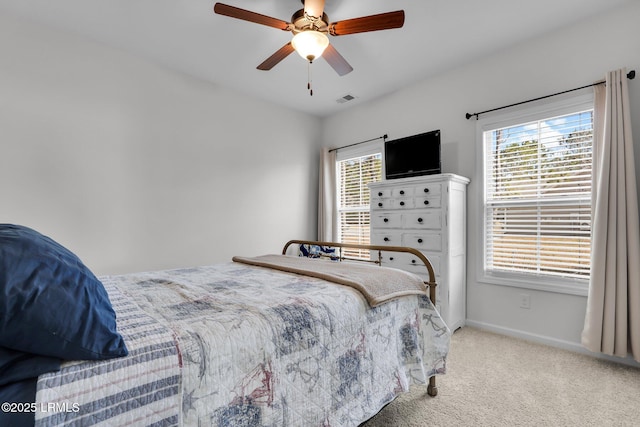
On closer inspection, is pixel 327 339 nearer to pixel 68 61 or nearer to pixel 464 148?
pixel 464 148

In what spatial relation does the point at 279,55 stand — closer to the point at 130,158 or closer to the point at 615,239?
the point at 130,158

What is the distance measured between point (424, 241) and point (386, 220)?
482 mm

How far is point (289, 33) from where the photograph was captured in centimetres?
267

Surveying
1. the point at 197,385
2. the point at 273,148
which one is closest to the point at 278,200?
the point at 273,148

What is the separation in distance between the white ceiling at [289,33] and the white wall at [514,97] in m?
0.13

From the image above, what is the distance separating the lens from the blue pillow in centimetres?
74

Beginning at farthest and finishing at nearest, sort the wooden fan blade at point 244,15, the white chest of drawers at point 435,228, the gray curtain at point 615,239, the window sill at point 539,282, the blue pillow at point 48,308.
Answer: the white chest of drawers at point 435,228 < the window sill at point 539,282 < the gray curtain at point 615,239 < the wooden fan blade at point 244,15 < the blue pillow at point 48,308

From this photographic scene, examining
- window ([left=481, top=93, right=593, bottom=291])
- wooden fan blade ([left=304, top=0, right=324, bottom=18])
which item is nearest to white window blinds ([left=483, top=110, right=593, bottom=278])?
window ([left=481, top=93, right=593, bottom=291])

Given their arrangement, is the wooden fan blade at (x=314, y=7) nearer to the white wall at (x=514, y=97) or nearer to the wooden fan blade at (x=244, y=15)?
the wooden fan blade at (x=244, y=15)

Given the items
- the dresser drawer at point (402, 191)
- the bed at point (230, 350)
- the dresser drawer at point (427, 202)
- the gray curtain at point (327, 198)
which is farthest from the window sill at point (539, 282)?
the gray curtain at point (327, 198)

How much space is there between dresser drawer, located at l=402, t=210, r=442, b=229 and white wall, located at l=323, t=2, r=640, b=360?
1.57 feet

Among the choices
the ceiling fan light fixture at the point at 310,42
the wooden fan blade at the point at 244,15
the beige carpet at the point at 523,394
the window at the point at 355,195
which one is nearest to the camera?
the beige carpet at the point at 523,394

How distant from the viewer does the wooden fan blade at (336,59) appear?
7.62ft

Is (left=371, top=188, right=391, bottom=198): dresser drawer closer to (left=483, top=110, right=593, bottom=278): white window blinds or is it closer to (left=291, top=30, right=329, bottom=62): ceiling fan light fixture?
(left=483, top=110, right=593, bottom=278): white window blinds
